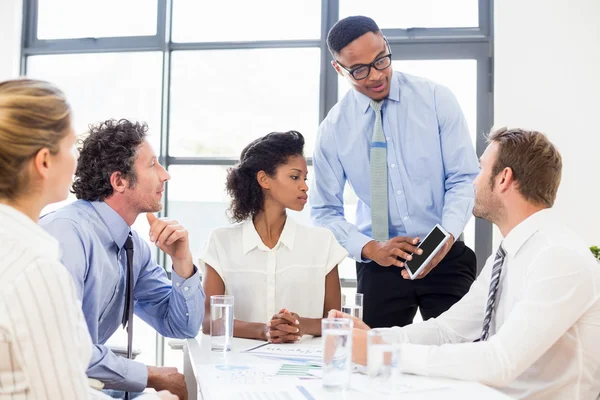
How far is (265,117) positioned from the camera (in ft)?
15.2

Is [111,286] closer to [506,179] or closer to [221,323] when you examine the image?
[221,323]

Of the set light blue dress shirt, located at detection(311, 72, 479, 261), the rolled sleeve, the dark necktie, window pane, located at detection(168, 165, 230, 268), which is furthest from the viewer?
window pane, located at detection(168, 165, 230, 268)

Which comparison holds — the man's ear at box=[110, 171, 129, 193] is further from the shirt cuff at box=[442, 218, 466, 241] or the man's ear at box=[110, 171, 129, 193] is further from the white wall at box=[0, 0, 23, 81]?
the white wall at box=[0, 0, 23, 81]

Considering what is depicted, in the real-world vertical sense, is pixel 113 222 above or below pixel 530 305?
above

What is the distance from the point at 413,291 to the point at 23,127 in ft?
6.14

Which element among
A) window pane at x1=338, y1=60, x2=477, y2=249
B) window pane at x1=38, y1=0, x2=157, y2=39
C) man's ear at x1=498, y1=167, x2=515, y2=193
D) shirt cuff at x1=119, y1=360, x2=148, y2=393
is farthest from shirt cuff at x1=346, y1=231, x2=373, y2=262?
window pane at x1=38, y1=0, x2=157, y2=39

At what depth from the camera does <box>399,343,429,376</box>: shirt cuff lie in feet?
5.21

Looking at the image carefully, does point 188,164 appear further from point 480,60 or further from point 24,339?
point 24,339

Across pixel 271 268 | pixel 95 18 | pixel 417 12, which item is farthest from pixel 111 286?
pixel 95 18

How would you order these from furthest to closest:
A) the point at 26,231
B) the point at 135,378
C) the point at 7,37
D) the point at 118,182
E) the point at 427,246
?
the point at 7,37 → the point at 427,246 → the point at 118,182 → the point at 135,378 → the point at 26,231

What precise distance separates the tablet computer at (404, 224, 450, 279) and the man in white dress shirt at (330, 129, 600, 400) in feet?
1.28

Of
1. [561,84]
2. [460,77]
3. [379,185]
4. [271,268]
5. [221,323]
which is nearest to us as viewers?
[221,323]

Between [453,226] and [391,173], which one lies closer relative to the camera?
[453,226]

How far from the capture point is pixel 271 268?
2584mm
